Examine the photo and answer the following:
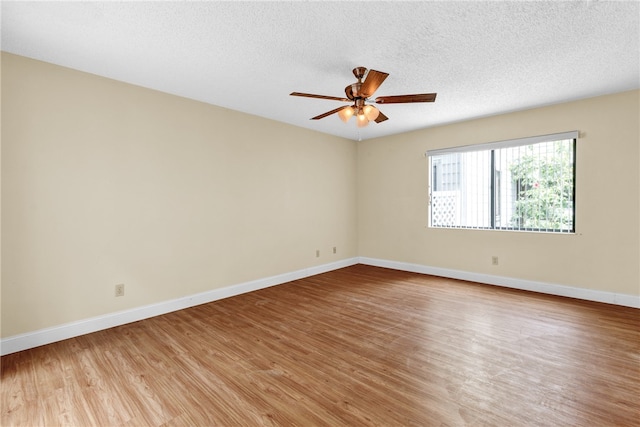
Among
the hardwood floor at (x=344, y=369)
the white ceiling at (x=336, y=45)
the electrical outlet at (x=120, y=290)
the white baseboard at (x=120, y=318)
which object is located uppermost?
the white ceiling at (x=336, y=45)

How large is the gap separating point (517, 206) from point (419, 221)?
143cm

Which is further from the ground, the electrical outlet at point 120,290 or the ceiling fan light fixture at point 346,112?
the ceiling fan light fixture at point 346,112

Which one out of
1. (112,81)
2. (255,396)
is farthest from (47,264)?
(255,396)

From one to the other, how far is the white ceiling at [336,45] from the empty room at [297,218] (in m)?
0.02

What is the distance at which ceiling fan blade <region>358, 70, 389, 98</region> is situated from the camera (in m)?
2.20

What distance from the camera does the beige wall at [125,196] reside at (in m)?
2.46

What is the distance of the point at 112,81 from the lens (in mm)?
2914

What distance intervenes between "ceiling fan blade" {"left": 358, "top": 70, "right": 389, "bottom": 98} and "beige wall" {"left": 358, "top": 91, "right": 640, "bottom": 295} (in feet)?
8.84

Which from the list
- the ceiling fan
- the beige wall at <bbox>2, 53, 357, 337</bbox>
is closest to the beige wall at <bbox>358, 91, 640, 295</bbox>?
the beige wall at <bbox>2, 53, 357, 337</bbox>

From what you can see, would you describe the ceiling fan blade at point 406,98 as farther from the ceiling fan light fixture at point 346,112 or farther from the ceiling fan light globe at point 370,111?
the ceiling fan light fixture at point 346,112

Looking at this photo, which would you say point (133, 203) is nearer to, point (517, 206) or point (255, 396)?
point (255, 396)

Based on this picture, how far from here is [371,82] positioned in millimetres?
2357

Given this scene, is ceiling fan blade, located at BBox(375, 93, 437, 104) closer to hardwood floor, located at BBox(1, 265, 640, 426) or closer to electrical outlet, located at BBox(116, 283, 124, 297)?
hardwood floor, located at BBox(1, 265, 640, 426)

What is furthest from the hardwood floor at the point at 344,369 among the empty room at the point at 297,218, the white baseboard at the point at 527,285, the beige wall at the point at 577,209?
the beige wall at the point at 577,209
